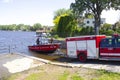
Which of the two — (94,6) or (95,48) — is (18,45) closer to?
(94,6)

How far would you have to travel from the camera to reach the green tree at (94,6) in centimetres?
5759

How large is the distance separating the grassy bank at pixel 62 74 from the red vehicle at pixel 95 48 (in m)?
3.57

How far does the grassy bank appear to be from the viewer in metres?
13.4

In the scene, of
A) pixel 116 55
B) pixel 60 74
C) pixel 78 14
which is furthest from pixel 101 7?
pixel 60 74

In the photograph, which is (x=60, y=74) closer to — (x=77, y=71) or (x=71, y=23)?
(x=77, y=71)

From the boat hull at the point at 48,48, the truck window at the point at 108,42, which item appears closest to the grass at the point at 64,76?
the truck window at the point at 108,42

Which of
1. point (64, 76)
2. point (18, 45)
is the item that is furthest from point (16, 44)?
point (64, 76)

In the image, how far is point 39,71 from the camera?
52.7 feet

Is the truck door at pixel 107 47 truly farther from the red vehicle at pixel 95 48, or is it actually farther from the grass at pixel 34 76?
the grass at pixel 34 76

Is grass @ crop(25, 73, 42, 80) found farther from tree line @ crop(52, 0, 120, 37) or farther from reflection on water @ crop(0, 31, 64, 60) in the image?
tree line @ crop(52, 0, 120, 37)

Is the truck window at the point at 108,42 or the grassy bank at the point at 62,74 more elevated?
the truck window at the point at 108,42

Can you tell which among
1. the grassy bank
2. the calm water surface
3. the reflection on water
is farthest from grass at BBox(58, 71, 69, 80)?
the calm water surface

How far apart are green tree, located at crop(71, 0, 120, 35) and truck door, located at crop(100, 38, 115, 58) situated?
3941cm

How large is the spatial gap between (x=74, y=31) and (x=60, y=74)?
40.1 m
